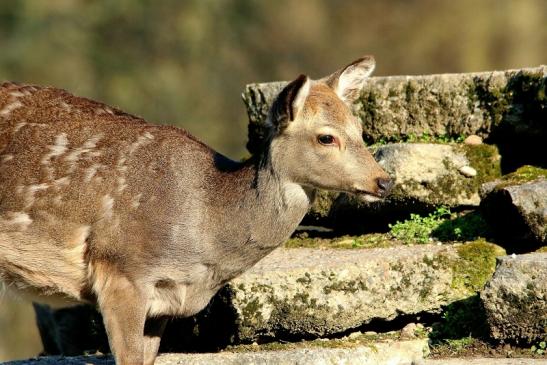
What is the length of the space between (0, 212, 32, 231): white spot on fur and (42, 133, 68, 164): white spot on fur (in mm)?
445

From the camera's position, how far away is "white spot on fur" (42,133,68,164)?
10133 mm

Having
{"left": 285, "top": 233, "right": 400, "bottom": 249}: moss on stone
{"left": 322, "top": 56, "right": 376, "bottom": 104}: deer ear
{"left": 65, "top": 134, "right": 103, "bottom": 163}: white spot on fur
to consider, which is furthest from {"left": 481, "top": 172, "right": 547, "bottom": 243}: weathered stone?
{"left": 65, "top": 134, "right": 103, "bottom": 163}: white spot on fur

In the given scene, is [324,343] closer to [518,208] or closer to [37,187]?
[518,208]

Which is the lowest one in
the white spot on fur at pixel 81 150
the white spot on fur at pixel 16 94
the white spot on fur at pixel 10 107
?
the white spot on fur at pixel 81 150

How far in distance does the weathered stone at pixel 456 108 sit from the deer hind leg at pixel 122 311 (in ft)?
11.3

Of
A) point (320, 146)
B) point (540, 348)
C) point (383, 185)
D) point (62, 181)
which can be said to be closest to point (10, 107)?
point (62, 181)

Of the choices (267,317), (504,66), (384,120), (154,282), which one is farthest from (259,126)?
(504,66)

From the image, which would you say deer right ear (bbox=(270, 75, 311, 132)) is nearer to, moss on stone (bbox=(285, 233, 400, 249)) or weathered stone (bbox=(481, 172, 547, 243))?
weathered stone (bbox=(481, 172, 547, 243))

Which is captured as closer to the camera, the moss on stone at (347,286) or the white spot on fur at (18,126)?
the white spot on fur at (18,126)

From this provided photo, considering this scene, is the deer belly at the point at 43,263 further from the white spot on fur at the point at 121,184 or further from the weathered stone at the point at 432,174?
the weathered stone at the point at 432,174

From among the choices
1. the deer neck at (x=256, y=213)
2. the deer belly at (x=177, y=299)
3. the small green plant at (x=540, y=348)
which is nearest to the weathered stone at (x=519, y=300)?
the small green plant at (x=540, y=348)

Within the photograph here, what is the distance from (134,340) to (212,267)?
794mm

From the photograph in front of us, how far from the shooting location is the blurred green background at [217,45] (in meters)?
29.0

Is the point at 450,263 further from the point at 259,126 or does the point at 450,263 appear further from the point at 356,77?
the point at 259,126
